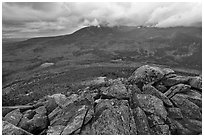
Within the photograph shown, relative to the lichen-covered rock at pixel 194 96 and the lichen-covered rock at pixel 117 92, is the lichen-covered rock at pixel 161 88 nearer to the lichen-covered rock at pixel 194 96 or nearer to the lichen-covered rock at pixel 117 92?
the lichen-covered rock at pixel 194 96

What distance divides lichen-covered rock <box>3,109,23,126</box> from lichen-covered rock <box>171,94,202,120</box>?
17.3 m

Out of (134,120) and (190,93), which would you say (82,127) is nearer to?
(134,120)

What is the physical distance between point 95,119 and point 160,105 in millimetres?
7102

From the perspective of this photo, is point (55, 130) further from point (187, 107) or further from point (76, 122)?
point (187, 107)

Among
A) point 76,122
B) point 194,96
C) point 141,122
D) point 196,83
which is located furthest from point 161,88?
point 76,122

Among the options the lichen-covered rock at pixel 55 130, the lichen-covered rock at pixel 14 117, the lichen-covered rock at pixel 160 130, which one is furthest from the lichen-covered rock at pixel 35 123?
the lichen-covered rock at pixel 160 130

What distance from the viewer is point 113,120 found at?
52.0ft

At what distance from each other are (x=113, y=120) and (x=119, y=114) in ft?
3.19

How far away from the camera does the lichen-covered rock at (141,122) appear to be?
16359 mm

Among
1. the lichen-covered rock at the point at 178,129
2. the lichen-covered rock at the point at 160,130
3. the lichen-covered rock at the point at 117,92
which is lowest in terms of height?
the lichen-covered rock at the point at 178,129

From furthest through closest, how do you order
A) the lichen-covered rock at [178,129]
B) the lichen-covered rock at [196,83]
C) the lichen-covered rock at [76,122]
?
the lichen-covered rock at [196,83]
the lichen-covered rock at [178,129]
the lichen-covered rock at [76,122]

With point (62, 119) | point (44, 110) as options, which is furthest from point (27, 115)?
point (62, 119)

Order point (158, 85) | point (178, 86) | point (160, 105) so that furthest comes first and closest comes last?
1. point (158, 85)
2. point (178, 86)
3. point (160, 105)

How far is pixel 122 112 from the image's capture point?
55.1 feet
